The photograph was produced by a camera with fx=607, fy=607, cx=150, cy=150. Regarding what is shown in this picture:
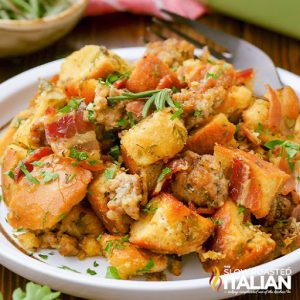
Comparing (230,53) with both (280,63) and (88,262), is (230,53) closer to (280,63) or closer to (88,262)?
(280,63)

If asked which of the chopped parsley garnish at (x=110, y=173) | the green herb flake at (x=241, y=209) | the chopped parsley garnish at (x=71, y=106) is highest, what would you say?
the chopped parsley garnish at (x=71, y=106)

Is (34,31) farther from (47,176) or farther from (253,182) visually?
(253,182)

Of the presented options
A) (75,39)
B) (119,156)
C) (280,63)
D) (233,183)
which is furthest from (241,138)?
(75,39)

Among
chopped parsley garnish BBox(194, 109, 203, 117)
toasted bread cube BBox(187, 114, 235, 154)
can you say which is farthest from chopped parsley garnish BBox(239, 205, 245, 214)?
chopped parsley garnish BBox(194, 109, 203, 117)

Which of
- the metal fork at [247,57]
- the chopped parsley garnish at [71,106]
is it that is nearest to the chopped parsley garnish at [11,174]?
the chopped parsley garnish at [71,106]

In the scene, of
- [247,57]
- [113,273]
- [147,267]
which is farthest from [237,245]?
[247,57]

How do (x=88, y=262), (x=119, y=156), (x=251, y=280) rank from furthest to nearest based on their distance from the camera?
1. (x=119, y=156)
2. (x=88, y=262)
3. (x=251, y=280)

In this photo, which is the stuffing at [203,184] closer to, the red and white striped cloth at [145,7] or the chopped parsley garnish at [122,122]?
the chopped parsley garnish at [122,122]

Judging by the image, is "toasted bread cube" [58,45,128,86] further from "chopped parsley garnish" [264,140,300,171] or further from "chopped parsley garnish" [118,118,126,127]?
"chopped parsley garnish" [264,140,300,171]
